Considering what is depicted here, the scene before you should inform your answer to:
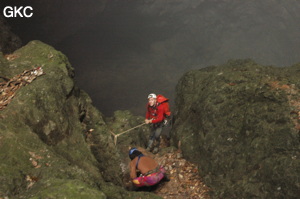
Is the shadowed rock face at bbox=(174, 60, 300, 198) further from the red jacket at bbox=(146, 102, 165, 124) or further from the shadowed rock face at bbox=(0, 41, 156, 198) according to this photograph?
the shadowed rock face at bbox=(0, 41, 156, 198)

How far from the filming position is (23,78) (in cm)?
631

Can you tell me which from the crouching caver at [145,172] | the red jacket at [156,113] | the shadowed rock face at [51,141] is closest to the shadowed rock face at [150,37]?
the shadowed rock face at [51,141]

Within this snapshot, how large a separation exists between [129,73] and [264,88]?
34.8 meters

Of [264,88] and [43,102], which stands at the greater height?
[43,102]

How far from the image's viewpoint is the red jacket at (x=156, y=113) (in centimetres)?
916

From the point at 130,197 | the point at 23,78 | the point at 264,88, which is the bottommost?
the point at 130,197

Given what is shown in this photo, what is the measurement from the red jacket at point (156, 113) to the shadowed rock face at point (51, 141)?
247 cm

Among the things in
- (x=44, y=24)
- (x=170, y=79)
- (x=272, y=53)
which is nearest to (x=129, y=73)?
(x=170, y=79)

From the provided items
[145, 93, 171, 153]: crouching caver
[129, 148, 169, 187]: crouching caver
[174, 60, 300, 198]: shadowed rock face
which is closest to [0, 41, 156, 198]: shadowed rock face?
[129, 148, 169, 187]: crouching caver

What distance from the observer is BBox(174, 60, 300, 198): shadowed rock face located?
5.38m

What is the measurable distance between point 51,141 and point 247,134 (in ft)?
17.0

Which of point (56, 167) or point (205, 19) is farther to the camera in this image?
point (205, 19)

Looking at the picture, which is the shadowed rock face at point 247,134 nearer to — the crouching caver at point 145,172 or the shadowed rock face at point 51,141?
the crouching caver at point 145,172

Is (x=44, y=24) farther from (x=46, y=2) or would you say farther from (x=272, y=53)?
(x=272, y=53)
